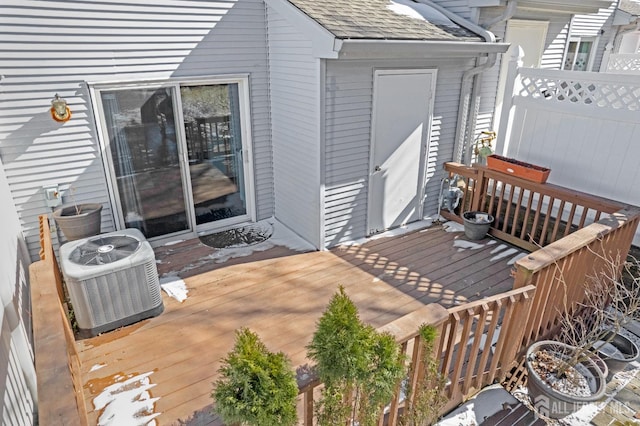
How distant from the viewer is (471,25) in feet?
16.8

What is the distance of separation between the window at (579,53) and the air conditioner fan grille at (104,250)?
772 centimetres

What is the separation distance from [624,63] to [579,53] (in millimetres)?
887

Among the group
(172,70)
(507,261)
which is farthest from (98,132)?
(507,261)

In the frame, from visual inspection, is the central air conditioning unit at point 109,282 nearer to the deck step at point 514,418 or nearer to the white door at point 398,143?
the white door at point 398,143

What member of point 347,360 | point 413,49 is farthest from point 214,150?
point 347,360

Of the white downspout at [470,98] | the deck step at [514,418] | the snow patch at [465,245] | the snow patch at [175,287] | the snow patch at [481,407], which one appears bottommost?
the deck step at [514,418]

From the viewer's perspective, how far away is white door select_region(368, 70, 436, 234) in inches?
185

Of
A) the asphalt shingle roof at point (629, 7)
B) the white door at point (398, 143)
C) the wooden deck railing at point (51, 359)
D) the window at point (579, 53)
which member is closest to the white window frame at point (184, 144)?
the white door at point (398, 143)

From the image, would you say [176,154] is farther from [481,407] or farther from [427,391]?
[481,407]

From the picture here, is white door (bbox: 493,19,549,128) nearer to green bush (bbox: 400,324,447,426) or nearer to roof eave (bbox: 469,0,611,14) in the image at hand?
roof eave (bbox: 469,0,611,14)

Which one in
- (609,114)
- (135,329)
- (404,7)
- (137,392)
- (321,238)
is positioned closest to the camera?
(137,392)

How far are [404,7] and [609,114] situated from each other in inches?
109

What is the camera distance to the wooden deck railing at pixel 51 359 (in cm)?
147

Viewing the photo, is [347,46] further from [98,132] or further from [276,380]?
[276,380]
